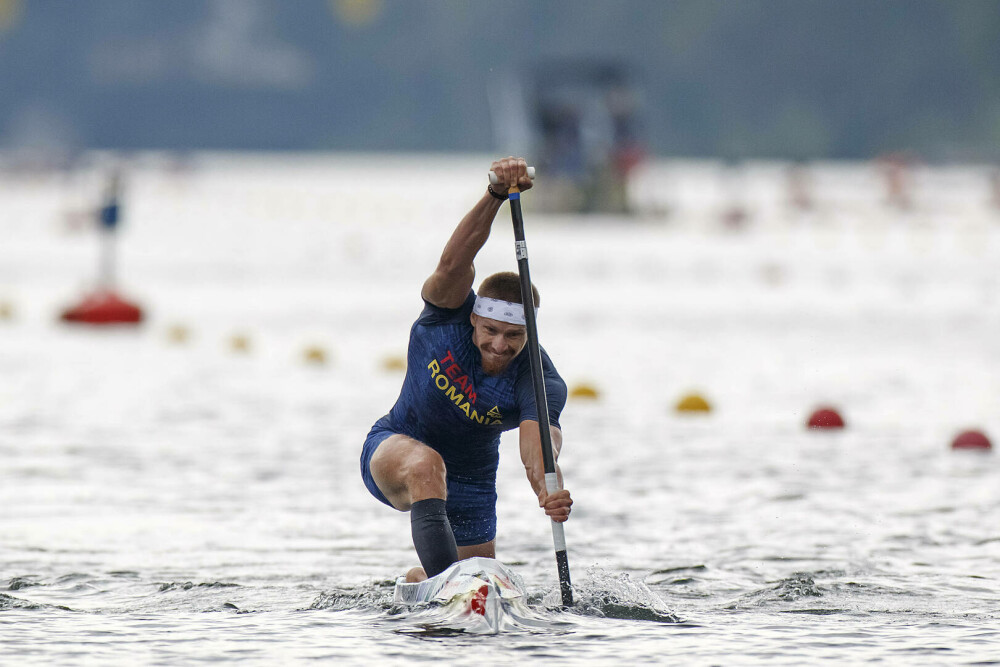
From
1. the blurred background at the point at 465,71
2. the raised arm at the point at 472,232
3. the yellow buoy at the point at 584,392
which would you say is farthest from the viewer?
the blurred background at the point at 465,71

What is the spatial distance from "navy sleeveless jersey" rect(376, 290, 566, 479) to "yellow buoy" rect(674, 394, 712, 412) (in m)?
5.83

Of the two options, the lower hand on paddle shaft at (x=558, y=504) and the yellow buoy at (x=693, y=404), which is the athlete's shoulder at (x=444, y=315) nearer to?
the lower hand on paddle shaft at (x=558, y=504)

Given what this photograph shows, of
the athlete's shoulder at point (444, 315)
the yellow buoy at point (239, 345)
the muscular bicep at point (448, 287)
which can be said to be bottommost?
the athlete's shoulder at point (444, 315)

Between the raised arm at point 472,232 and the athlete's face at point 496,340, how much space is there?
16 cm

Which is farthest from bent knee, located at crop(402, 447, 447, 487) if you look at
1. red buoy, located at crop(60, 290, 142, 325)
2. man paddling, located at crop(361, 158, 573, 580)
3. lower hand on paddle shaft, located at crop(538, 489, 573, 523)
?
red buoy, located at crop(60, 290, 142, 325)

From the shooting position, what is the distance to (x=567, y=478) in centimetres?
936

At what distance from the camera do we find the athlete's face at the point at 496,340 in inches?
236

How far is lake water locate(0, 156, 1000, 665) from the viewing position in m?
5.80

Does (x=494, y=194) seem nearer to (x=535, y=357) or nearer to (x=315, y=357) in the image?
(x=535, y=357)

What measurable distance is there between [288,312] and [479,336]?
14.7 meters

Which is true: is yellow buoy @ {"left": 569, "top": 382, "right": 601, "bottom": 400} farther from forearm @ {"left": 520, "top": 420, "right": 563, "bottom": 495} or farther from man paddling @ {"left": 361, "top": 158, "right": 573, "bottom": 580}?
forearm @ {"left": 520, "top": 420, "right": 563, "bottom": 495}

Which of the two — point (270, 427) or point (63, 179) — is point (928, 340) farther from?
point (63, 179)

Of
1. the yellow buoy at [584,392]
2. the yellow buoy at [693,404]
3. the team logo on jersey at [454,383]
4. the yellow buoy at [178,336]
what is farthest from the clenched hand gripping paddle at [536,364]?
the yellow buoy at [178,336]

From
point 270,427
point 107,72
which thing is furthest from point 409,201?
point 107,72
